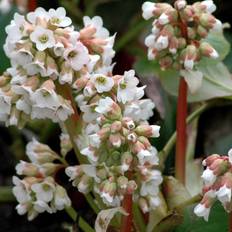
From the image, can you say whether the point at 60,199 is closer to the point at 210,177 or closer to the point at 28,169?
the point at 28,169

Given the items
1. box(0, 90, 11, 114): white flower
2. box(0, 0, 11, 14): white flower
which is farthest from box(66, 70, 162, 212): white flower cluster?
box(0, 0, 11, 14): white flower

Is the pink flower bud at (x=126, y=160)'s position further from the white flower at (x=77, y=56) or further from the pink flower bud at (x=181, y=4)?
the pink flower bud at (x=181, y=4)

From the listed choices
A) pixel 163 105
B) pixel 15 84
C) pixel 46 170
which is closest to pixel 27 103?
pixel 15 84

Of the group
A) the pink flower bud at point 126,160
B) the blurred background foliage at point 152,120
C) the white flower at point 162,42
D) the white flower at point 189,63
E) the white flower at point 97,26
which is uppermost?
the white flower at point 97,26

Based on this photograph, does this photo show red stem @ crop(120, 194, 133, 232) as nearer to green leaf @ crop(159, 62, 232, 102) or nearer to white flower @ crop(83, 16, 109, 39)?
white flower @ crop(83, 16, 109, 39)

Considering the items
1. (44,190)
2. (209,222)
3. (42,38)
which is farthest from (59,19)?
(209,222)

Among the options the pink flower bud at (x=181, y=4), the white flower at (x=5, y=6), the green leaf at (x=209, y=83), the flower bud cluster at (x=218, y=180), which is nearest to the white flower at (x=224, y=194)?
the flower bud cluster at (x=218, y=180)

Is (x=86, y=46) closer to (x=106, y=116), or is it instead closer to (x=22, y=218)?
(x=106, y=116)
